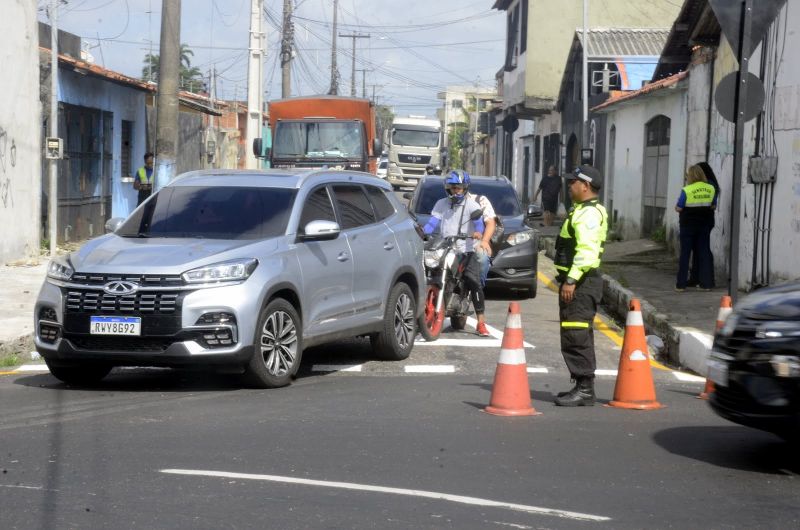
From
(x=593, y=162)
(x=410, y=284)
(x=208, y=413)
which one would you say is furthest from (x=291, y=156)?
(x=208, y=413)

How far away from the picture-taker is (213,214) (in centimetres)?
1011

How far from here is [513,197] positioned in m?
18.0

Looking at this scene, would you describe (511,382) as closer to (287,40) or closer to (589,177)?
(589,177)

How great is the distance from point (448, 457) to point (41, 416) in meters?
3.05

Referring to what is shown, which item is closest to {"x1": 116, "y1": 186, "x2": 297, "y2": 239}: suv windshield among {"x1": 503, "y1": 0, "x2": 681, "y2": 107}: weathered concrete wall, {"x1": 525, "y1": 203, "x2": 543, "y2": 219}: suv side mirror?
{"x1": 525, "y1": 203, "x2": 543, "y2": 219}: suv side mirror

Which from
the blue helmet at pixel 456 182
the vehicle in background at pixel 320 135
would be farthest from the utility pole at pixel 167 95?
the vehicle in background at pixel 320 135

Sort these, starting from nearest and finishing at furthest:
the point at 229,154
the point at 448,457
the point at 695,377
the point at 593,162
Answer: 1. the point at 448,457
2. the point at 695,377
3. the point at 593,162
4. the point at 229,154

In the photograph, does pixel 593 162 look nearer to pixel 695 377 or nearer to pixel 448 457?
pixel 695 377

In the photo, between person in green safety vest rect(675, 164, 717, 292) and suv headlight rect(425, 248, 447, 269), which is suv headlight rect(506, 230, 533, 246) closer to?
person in green safety vest rect(675, 164, 717, 292)

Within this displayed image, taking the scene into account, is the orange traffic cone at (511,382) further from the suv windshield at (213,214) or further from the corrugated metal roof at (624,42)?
the corrugated metal roof at (624,42)

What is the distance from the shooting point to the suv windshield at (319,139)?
28.1 meters

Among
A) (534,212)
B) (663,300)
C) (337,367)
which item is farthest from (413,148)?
(337,367)

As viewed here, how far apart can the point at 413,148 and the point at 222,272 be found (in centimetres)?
5086

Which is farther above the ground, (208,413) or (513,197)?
(513,197)
